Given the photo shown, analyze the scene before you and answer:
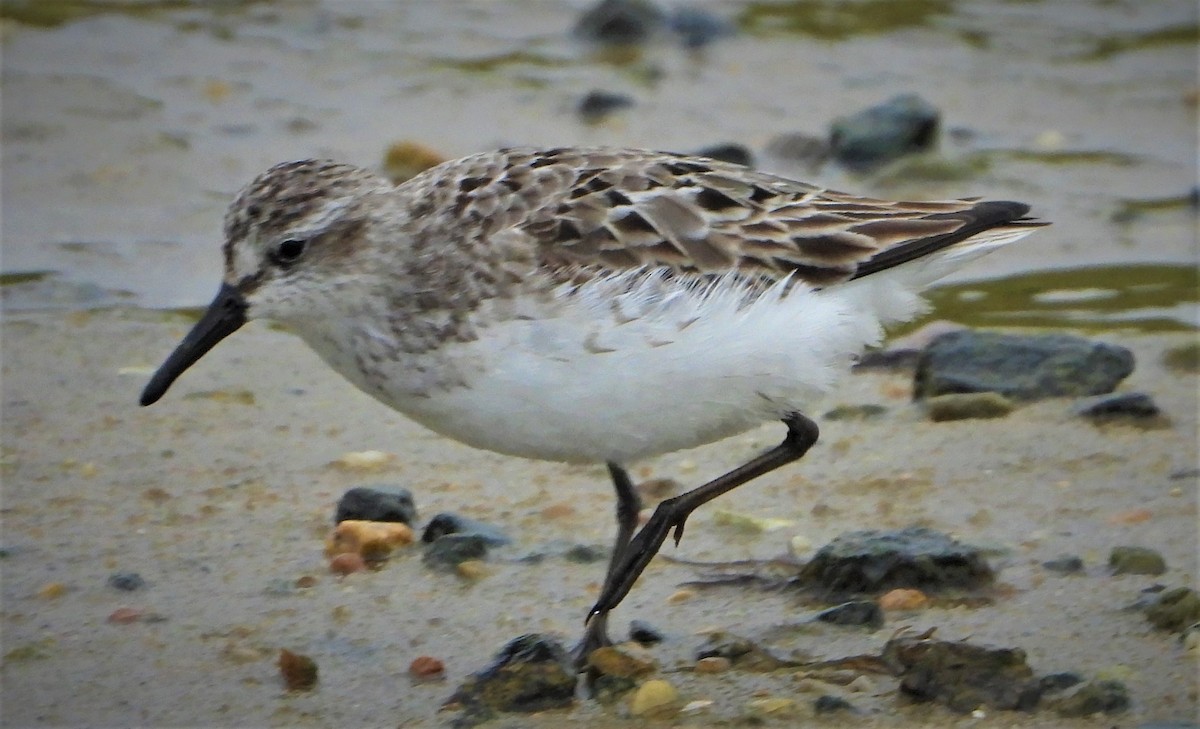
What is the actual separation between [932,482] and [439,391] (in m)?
2.33

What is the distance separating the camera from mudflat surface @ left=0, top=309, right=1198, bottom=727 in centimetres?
500

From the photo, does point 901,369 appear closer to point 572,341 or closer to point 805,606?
point 805,606

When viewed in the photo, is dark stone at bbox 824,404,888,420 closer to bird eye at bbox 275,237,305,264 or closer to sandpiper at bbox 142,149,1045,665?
sandpiper at bbox 142,149,1045,665

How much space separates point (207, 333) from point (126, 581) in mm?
923

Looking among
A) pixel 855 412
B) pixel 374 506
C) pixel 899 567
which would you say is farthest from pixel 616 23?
pixel 899 567

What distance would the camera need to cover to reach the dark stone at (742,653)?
16.8 ft

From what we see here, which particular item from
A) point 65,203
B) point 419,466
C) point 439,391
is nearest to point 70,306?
point 65,203

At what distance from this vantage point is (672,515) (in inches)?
212

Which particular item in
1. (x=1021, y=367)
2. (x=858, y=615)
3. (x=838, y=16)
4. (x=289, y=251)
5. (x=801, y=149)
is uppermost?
(x=289, y=251)

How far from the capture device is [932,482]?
650 centimetres

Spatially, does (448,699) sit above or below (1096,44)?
below

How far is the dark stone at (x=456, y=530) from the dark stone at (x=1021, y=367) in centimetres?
216

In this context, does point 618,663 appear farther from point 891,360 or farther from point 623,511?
point 891,360

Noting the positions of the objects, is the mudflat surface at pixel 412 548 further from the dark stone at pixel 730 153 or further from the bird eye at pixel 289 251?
the dark stone at pixel 730 153
